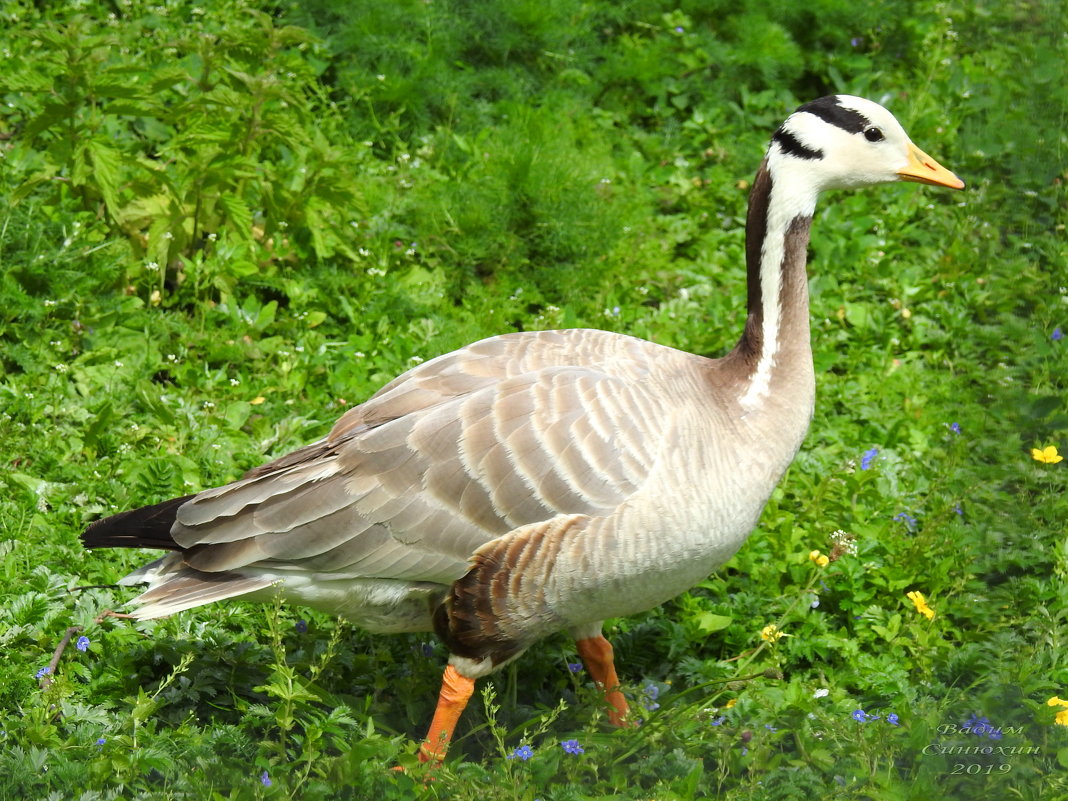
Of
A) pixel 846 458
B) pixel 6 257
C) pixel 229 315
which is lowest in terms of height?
pixel 846 458

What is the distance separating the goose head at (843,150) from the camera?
Answer: 12.3 feet

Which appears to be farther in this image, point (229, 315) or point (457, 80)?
point (457, 80)

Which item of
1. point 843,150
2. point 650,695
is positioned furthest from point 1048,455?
point 650,695

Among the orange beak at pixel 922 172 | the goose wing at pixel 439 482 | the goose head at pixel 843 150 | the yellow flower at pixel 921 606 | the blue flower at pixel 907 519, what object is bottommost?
the yellow flower at pixel 921 606

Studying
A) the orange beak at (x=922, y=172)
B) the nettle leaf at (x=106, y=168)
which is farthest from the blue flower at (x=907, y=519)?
the nettle leaf at (x=106, y=168)

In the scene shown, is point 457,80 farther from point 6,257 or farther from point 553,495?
point 553,495

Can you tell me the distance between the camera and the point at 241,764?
319 cm

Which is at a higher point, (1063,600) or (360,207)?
(360,207)

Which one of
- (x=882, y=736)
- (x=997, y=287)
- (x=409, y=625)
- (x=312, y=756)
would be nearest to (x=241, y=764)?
(x=312, y=756)

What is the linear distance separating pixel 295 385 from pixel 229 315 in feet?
1.70

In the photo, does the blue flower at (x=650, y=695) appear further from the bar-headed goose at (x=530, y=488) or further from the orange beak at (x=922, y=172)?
the orange beak at (x=922, y=172)

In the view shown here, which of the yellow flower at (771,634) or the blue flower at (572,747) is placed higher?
the blue flower at (572,747)

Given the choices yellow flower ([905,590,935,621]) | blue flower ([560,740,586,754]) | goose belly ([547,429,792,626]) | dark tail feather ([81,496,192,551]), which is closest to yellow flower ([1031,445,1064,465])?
yellow flower ([905,590,935,621])

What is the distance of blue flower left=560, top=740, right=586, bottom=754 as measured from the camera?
3.15 metres
